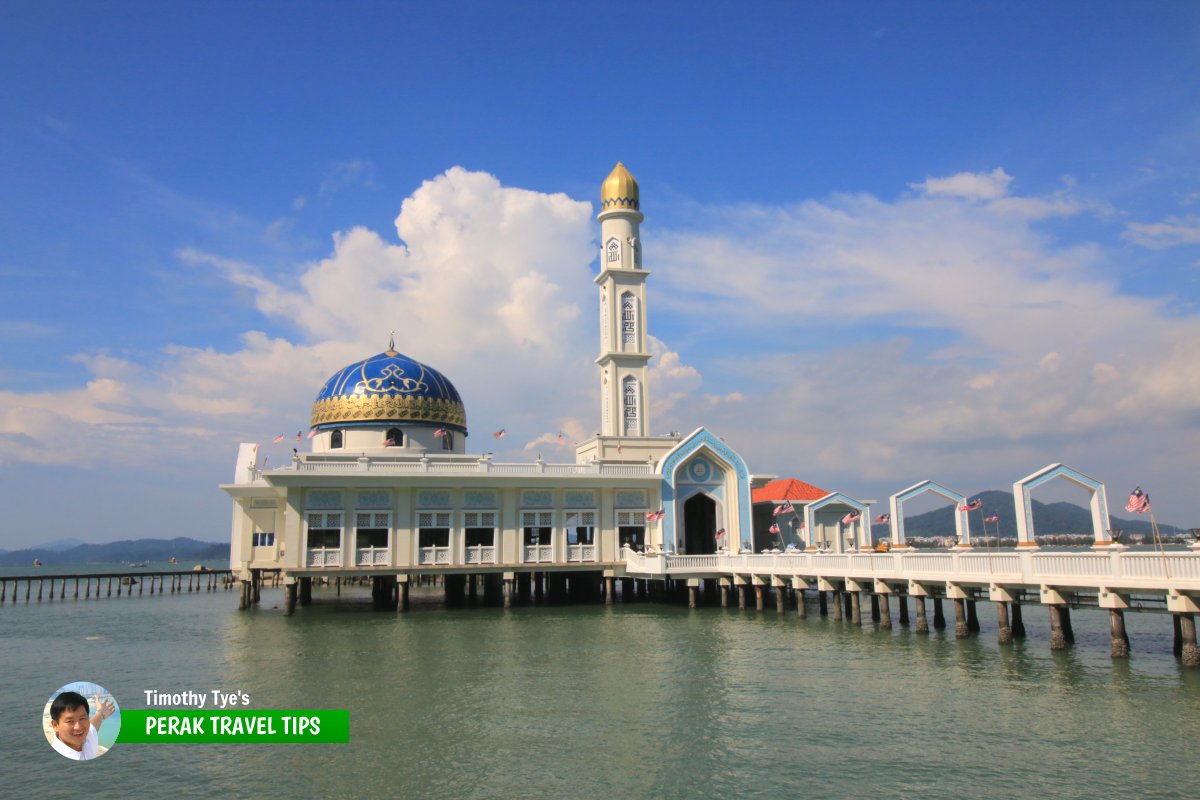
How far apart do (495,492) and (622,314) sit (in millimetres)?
12449

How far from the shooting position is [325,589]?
60.4 metres

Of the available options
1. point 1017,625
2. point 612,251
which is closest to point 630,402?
point 612,251

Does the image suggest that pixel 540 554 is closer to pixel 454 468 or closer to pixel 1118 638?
pixel 454 468

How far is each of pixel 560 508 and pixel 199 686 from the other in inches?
844

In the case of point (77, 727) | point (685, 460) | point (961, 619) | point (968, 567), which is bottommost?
point (77, 727)

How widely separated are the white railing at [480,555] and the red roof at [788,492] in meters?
13.5

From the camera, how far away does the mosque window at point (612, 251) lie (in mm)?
47875

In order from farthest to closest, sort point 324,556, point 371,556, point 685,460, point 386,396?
point 386,396
point 685,460
point 371,556
point 324,556

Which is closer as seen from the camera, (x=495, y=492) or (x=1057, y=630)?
(x=1057, y=630)

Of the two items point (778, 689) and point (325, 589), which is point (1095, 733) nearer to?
point (778, 689)

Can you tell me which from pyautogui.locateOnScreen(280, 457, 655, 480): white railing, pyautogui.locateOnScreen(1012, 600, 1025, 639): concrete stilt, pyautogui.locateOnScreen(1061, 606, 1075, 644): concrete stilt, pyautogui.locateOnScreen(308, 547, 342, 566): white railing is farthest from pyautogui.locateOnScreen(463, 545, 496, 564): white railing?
pyautogui.locateOnScreen(1061, 606, 1075, 644): concrete stilt

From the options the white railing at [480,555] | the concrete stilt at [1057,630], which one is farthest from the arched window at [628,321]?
the concrete stilt at [1057,630]

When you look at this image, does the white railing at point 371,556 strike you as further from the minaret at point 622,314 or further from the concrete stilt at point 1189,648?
the concrete stilt at point 1189,648

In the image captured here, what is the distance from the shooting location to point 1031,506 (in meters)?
23.8
